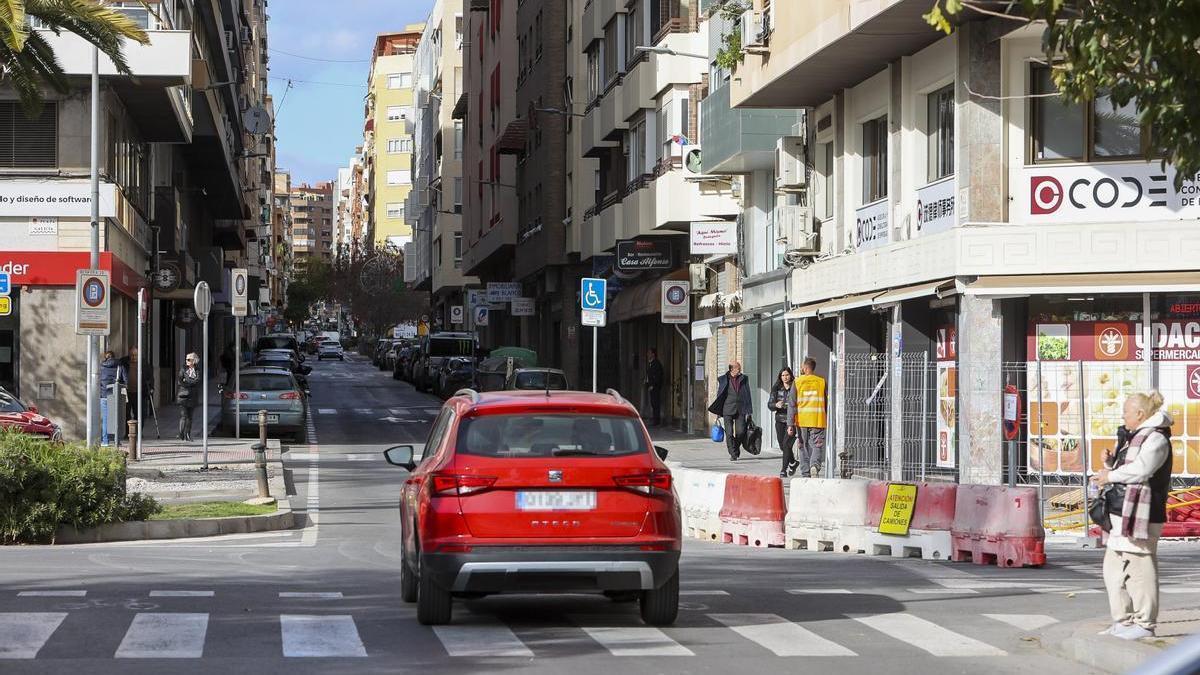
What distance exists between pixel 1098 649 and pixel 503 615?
4043 millimetres

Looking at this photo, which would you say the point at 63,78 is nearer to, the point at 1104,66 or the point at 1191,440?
the point at 1191,440

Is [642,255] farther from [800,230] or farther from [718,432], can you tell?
[800,230]

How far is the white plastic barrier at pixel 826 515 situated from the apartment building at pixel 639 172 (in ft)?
58.9

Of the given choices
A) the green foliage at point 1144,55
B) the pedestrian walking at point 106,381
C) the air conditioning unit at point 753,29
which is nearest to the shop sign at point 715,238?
the air conditioning unit at point 753,29

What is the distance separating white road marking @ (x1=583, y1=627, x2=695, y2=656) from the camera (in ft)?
34.0

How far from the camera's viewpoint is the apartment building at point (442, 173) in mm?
99500

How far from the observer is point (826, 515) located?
18.9 meters

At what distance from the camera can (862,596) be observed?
13.9 metres

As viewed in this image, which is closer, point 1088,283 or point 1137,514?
point 1137,514

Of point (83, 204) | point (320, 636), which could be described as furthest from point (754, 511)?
point (83, 204)

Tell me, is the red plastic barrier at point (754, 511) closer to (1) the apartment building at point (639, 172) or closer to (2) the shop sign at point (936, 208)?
(2) the shop sign at point (936, 208)

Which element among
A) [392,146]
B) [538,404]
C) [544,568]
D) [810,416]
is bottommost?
[544,568]

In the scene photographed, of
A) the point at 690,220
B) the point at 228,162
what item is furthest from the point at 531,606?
the point at 228,162

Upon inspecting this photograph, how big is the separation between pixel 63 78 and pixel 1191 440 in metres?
18.6
